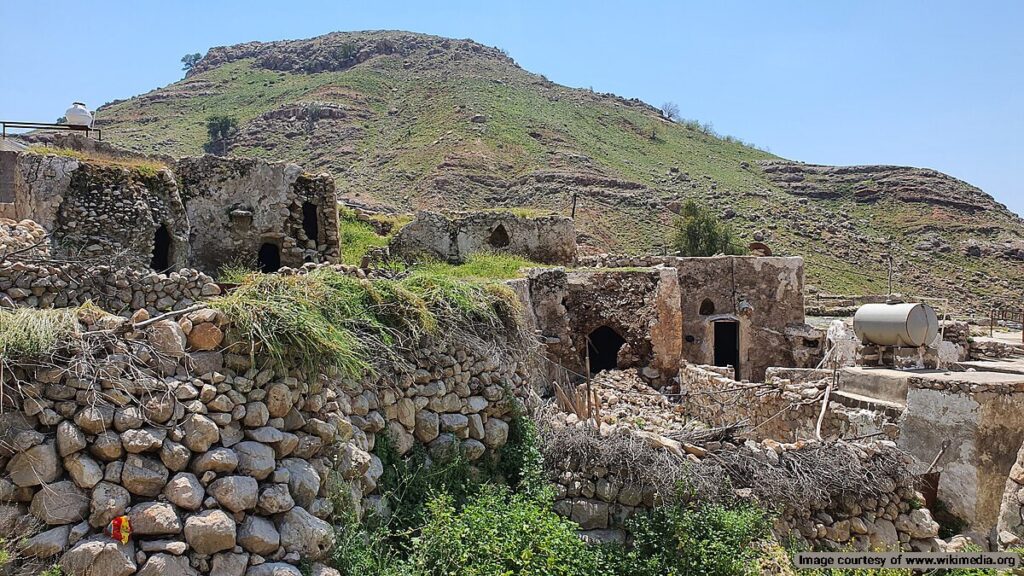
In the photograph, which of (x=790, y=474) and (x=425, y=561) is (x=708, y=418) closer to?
(x=790, y=474)

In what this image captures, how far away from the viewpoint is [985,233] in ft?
143

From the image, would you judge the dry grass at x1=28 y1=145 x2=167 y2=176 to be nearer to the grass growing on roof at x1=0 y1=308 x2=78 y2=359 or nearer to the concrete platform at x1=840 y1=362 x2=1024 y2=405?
the grass growing on roof at x1=0 y1=308 x2=78 y2=359

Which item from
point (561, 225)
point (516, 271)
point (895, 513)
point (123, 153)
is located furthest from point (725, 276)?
point (123, 153)

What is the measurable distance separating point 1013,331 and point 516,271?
20181mm

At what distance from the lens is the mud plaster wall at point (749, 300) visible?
1683cm

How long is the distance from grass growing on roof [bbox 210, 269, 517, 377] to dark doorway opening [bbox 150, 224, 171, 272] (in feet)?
20.5

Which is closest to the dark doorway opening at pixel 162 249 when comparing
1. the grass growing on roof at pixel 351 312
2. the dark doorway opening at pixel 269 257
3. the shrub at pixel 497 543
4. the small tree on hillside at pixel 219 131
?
the dark doorway opening at pixel 269 257

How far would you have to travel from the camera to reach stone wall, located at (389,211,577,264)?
582 inches

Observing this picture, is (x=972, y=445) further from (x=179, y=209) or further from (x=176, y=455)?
(x=179, y=209)

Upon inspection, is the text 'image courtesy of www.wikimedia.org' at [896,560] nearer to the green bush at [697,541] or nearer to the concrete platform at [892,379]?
the green bush at [697,541]

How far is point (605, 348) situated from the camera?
47.3 ft

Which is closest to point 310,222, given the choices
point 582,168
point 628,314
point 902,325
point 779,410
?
point 628,314

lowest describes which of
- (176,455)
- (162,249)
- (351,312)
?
(176,455)

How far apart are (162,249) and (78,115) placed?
465 cm
